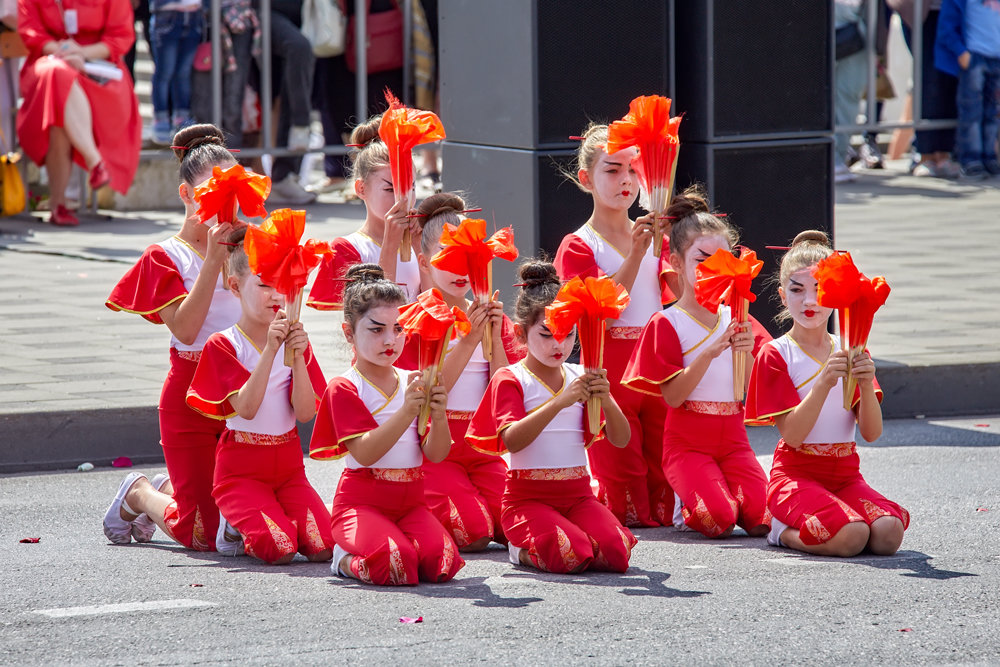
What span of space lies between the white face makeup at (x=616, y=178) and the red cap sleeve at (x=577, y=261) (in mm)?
189

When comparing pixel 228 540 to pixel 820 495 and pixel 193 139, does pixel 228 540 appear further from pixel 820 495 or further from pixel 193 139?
pixel 820 495

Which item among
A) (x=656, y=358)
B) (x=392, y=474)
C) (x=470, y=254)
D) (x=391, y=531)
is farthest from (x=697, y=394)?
(x=391, y=531)

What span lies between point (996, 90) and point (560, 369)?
10507 millimetres

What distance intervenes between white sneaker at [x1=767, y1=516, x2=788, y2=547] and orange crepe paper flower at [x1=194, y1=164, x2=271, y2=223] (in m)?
2.07

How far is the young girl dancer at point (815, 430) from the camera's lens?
5500 millimetres

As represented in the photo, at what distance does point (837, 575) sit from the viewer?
17.2ft

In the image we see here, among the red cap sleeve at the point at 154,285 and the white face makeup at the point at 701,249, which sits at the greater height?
the white face makeup at the point at 701,249

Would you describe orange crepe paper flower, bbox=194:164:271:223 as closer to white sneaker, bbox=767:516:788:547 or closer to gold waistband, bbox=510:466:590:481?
gold waistband, bbox=510:466:590:481

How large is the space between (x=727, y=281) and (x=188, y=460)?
2.00 metres

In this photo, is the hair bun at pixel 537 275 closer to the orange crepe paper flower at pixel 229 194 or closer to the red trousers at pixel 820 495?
the orange crepe paper flower at pixel 229 194

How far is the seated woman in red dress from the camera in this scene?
38.1 feet

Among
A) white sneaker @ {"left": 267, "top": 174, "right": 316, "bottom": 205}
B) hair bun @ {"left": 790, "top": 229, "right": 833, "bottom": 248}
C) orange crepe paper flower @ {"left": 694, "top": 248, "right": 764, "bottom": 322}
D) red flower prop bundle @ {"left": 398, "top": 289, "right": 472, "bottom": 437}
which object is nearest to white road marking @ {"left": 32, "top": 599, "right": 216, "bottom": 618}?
red flower prop bundle @ {"left": 398, "top": 289, "right": 472, "bottom": 437}

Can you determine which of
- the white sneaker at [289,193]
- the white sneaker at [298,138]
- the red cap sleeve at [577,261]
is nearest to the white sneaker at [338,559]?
the red cap sleeve at [577,261]

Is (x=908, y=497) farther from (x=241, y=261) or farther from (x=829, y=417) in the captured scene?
(x=241, y=261)
